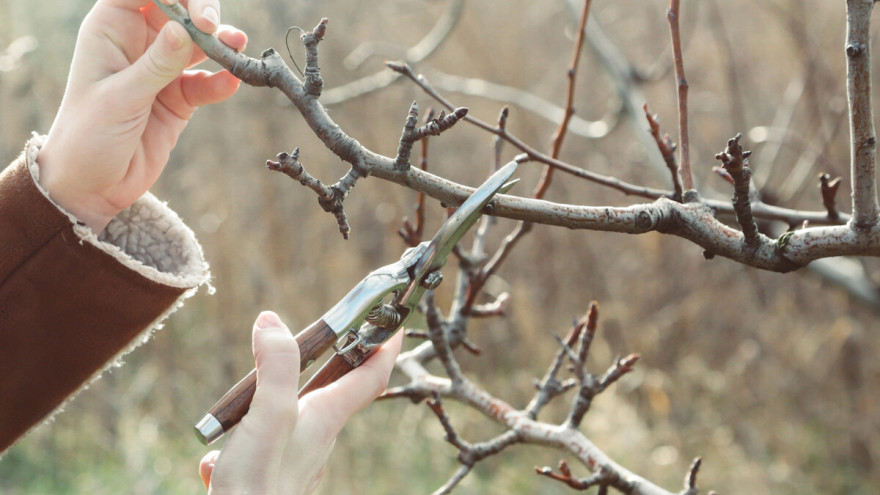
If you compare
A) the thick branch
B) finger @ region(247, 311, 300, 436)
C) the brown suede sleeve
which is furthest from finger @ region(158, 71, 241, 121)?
the thick branch

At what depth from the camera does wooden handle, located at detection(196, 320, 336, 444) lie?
0.79m

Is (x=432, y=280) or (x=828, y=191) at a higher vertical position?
(x=432, y=280)

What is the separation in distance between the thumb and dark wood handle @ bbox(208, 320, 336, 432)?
0.37 metres

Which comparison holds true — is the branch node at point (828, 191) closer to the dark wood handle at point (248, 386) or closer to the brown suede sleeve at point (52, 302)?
the dark wood handle at point (248, 386)

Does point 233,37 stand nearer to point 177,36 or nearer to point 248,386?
point 177,36

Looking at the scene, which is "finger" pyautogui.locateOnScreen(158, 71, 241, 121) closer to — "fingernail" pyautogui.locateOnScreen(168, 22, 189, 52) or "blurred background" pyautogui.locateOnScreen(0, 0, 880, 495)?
"fingernail" pyautogui.locateOnScreen(168, 22, 189, 52)

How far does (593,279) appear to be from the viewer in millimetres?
4555

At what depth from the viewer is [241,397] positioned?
0.81 meters

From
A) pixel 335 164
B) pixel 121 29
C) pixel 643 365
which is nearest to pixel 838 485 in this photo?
pixel 643 365

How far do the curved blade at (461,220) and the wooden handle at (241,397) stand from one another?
0.46 ft

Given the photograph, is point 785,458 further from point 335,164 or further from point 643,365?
point 335,164

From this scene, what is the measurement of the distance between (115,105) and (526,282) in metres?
3.87


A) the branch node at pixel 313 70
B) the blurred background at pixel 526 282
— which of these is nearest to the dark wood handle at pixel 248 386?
the branch node at pixel 313 70

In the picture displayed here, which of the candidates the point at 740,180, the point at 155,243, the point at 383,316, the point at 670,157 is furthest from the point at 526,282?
the point at 740,180
